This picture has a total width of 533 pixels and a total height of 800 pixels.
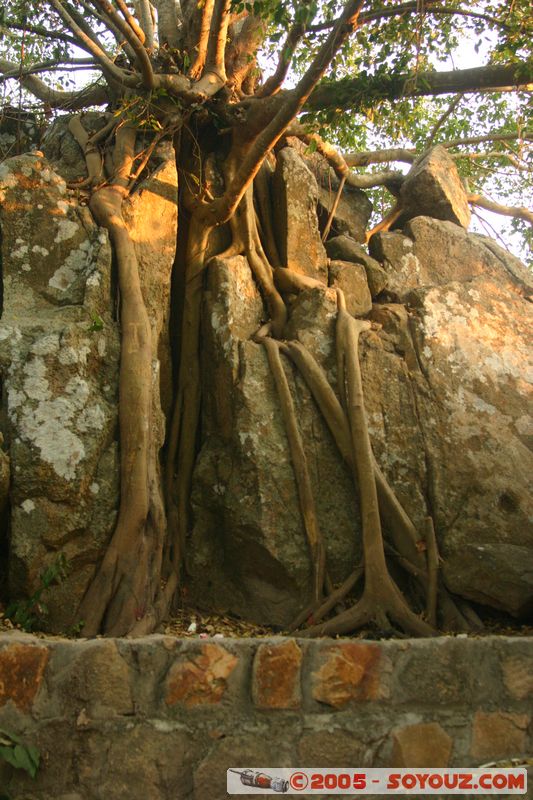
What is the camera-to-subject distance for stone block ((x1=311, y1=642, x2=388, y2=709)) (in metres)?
3.15

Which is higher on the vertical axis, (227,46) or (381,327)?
(227,46)

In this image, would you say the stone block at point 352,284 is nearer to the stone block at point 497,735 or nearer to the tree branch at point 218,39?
the tree branch at point 218,39

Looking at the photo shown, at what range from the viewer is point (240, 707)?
311cm

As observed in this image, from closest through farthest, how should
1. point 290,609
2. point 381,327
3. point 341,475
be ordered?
1. point 290,609
2. point 341,475
3. point 381,327

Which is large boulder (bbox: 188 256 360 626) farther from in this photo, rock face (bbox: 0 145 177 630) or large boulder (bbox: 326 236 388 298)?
large boulder (bbox: 326 236 388 298)

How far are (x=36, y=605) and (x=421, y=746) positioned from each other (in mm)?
Answer: 1799

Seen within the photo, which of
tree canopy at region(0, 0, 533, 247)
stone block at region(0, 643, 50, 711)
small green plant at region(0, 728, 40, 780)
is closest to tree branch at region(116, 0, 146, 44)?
tree canopy at region(0, 0, 533, 247)

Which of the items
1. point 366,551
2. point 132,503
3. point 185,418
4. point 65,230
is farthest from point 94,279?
point 366,551

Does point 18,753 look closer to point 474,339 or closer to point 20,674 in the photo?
point 20,674

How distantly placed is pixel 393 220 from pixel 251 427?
2.91m

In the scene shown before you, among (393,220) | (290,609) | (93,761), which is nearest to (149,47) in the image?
(393,220)

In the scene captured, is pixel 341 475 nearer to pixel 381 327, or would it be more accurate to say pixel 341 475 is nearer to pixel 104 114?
pixel 381 327

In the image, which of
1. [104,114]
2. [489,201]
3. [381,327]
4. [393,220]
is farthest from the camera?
[489,201]

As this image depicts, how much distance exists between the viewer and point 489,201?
750cm
